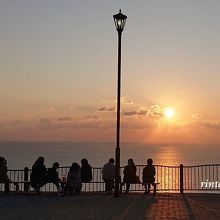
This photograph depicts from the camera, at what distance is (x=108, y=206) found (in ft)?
53.4

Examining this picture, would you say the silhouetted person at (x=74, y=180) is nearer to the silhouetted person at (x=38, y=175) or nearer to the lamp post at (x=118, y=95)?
the silhouetted person at (x=38, y=175)

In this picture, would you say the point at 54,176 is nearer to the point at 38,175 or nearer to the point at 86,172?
the point at 38,175

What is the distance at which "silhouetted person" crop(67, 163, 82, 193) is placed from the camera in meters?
20.0

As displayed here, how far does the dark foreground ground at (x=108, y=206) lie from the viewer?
14.4 metres

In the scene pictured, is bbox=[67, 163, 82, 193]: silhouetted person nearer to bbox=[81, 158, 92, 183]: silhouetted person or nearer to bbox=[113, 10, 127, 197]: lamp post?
bbox=[81, 158, 92, 183]: silhouetted person

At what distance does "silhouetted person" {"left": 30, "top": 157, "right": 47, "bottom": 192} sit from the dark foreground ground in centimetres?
50

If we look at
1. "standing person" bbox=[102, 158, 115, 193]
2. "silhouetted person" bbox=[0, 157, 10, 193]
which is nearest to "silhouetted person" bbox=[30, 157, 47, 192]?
"silhouetted person" bbox=[0, 157, 10, 193]

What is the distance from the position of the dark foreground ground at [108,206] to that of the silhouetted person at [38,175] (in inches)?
19.6

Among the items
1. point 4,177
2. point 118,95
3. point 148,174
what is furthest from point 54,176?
point 118,95

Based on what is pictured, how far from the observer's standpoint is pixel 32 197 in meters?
18.9

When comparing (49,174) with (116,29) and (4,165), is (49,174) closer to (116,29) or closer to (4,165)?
(4,165)

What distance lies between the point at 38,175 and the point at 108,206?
4890mm

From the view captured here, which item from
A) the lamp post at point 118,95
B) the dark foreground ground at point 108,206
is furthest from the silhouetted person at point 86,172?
the lamp post at point 118,95

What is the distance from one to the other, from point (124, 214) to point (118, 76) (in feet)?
20.1
